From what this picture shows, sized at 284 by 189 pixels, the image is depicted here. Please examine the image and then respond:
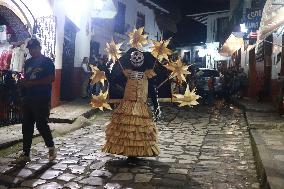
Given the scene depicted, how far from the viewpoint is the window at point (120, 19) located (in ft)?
84.6

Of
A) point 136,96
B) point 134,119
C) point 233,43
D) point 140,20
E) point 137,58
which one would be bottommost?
point 134,119

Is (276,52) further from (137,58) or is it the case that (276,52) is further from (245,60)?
(137,58)

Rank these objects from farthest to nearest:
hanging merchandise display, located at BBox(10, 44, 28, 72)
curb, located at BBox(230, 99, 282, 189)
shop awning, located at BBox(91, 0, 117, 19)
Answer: shop awning, located at BBox(91, 0, 117, 19) → hanging merchandise display, located at BBox(10, 44, 28, 72) → curb, located at BBox(230, 99, 282, 189)

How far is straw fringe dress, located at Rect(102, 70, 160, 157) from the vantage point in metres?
6.78

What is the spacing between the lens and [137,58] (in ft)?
23.4

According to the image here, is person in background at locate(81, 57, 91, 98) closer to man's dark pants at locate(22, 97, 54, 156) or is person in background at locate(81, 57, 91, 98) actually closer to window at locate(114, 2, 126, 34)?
window at locate(114, 2, 126, 34)

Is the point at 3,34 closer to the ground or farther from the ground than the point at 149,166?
farther from the ground

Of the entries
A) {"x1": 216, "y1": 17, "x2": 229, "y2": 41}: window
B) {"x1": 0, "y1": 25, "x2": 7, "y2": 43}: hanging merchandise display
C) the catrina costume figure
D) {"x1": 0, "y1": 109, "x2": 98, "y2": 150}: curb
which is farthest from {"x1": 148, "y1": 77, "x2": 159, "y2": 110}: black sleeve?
{"x1": 216, "y1": 17, "x2": 229, "y2": 41}: window

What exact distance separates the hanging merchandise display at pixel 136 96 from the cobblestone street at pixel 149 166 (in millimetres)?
416

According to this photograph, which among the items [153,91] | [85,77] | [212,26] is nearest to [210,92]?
[85,77]

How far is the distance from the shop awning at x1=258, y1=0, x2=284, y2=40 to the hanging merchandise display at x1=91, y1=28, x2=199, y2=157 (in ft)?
8.81

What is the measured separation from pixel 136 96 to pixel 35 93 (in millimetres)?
1767

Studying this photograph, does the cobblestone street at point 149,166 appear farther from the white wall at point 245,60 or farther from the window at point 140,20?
the window at point 140,20

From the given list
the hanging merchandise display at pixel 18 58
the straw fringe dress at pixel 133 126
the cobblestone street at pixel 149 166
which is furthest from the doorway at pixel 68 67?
the straw fringe dress at pixel 133 126
